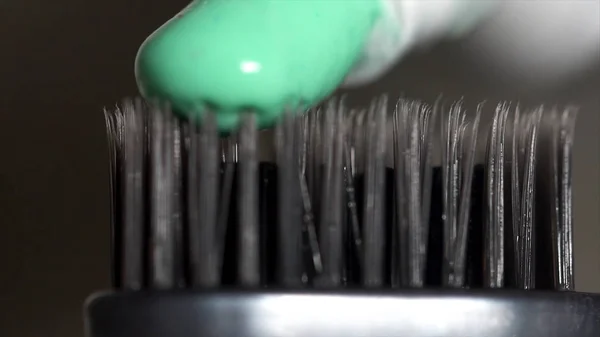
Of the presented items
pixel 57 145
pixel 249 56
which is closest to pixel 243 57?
pixel 249 56

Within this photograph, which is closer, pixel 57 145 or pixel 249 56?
pixel 249 56

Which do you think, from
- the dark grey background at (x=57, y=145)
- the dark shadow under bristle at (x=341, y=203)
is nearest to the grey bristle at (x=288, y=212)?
the dark shadow under bristle at (x=341, y=203)

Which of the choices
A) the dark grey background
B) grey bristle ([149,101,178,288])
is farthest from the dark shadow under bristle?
the dark grey background

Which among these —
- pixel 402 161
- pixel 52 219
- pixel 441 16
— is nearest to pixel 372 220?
pixel 402 161

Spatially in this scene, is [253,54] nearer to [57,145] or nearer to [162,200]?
[162,200]

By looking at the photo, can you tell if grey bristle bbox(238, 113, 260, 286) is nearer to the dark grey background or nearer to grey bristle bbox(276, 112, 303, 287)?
grey bristle bbox(276, 112, 303, 287)

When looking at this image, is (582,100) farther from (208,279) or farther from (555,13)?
(208,279)
